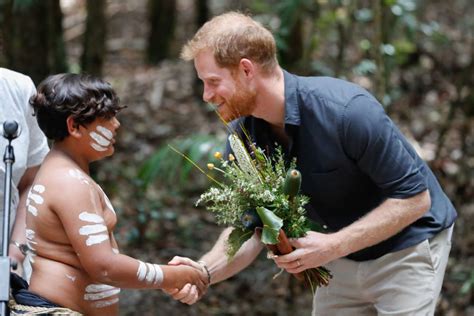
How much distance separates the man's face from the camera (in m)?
3.37

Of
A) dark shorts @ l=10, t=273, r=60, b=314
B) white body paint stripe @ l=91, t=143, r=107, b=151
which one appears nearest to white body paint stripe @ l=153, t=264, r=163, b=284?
dark shorts @ l=10, t=273, r=60, b=314

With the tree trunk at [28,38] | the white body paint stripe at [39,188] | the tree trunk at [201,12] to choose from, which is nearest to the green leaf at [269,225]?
the white body paint stripe at [39,188]

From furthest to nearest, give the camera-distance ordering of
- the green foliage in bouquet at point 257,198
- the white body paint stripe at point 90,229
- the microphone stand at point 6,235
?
the green foliage in bouquet at point 257,198, the white body paint stripe at point 90,229, the microphone stand at point 6,235

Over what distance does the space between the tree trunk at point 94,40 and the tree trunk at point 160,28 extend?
346cm

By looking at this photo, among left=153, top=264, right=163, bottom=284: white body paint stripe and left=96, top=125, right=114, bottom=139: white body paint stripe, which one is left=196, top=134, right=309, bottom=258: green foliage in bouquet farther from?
left=96, top=125, right=114, bottom=139: white body paint stripe

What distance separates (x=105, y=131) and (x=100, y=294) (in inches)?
25.0

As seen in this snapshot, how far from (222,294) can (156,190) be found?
60.8 inches

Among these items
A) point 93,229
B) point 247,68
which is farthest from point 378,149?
point 93,229

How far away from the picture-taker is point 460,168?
743 centimetres

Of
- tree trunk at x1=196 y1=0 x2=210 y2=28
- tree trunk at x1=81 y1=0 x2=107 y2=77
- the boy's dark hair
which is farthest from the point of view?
tree trunk at x1=196 y1=0 x2=210 y2=28

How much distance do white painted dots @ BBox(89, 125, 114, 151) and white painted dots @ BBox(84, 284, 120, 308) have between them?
0.54m

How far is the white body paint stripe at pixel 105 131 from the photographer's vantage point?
10.4ft

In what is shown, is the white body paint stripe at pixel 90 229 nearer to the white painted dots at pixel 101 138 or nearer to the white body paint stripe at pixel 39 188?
the white body paint stripe at pixel 39 188

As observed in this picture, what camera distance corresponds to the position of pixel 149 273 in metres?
3.17
